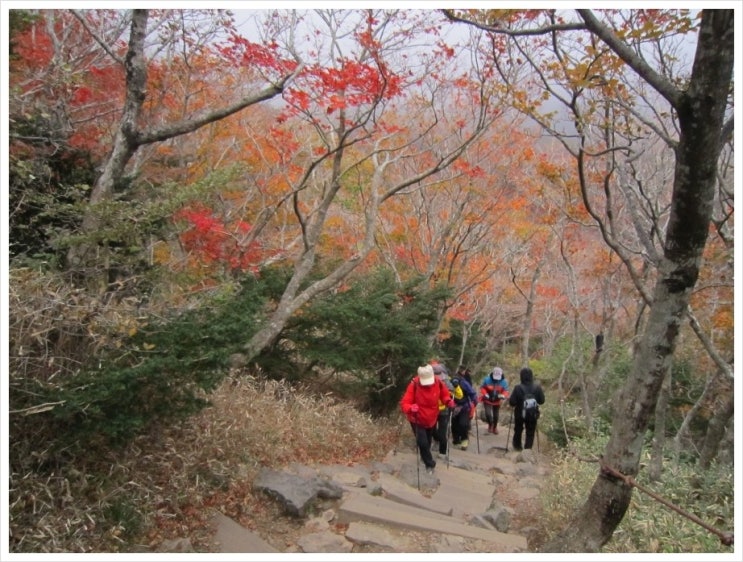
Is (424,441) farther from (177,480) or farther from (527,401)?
(177,480)

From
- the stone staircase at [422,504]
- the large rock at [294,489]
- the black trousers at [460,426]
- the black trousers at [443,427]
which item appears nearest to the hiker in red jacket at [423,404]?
the stone staircase at [422,504]

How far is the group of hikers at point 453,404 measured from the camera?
664cm

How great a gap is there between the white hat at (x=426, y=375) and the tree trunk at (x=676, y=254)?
102 inches

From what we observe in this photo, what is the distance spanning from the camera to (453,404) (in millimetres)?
8312

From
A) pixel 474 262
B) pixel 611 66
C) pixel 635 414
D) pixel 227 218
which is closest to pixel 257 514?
pixel 635 414

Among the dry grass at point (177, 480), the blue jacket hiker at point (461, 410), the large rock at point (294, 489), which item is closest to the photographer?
the dry grass at point (177, 480)

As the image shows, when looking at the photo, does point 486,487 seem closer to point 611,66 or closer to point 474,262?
point 611,66

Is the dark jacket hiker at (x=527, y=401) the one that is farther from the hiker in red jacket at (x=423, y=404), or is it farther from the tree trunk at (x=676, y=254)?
the tree trunk at (x=676, y=254)

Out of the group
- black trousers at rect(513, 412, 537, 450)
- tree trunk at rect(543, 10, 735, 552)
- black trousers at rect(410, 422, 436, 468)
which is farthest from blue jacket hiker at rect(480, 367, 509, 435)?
tree trunk at rect(543, 10, 735, 552)

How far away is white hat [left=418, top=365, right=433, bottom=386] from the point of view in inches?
257

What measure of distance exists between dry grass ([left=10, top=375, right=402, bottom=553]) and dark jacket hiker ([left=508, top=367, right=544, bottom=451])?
3010 millimetres

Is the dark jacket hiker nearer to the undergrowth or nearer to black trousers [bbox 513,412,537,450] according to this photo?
black trousers [bbox 513,412,537,450]

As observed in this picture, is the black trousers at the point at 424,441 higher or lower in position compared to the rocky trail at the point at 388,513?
higher

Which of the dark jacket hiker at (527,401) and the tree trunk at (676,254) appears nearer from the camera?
the tree trunk at (676,254)
